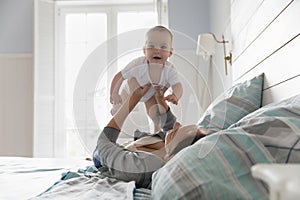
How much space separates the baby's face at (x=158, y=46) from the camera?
953 millimetres

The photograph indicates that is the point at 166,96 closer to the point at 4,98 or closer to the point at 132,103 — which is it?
the point at 132,103

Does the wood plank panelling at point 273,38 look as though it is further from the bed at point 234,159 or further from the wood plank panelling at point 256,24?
the bed at point 234,159

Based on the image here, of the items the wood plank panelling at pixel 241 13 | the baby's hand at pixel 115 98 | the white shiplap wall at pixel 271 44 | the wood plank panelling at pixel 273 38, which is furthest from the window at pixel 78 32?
the baby's hand at pixel 115 98

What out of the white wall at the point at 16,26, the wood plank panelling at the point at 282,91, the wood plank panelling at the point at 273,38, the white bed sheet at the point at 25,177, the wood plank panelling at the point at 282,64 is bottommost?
the white bed sheet at the point at 25,177

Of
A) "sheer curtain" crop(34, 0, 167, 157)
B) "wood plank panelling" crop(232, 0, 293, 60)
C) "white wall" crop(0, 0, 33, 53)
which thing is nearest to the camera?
"wood plank panelling" crop(232, 0, 293, 60)

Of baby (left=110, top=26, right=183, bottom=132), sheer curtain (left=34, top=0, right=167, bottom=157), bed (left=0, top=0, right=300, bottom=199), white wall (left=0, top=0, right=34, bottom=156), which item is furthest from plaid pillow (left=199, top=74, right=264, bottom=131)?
white wall (left=0, top=0, right=34, bottom=156)

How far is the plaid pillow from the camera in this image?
3.48 ft

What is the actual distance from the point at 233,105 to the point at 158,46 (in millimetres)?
541

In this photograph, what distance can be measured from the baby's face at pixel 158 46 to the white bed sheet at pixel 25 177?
0.55 meters

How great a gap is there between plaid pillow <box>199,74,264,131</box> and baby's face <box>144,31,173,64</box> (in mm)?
186

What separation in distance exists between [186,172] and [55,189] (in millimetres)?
549

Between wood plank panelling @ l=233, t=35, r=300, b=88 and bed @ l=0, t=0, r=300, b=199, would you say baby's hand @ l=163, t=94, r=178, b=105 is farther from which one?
wood plank panelling @ l=233, t=35, r=300, b=88

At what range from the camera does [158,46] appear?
0.96 meters

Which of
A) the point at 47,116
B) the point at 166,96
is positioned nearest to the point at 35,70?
the point at 47,116
